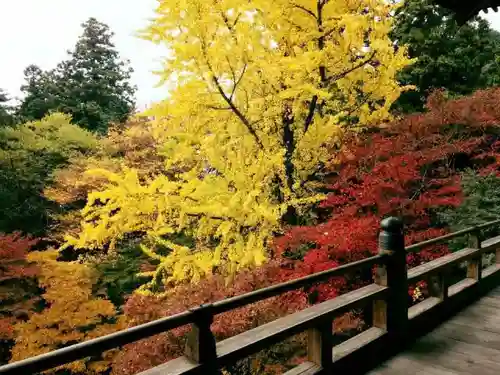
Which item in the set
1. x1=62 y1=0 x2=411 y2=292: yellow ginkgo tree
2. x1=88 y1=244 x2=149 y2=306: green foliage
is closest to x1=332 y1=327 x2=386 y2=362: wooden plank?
x1=62 y1=0 x2=411 y2=292: yellow ginkgo tree

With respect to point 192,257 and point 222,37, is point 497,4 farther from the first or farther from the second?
point 192,257

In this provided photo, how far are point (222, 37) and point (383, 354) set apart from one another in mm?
5881

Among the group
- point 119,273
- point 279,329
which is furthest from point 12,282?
point 279,329

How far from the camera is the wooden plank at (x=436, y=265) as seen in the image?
16.4ft

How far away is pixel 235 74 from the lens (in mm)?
7984

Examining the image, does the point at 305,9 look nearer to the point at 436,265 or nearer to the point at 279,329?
the point at 436,265

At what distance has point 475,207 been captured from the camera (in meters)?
9.04

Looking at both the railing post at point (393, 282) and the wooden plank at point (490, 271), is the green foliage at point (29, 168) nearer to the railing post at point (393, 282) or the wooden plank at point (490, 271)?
the wooden plank at point (490, 271)

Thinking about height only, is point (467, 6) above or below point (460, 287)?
above

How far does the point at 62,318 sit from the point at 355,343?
11.3 meters

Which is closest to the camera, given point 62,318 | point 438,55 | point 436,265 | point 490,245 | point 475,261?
point 436,265

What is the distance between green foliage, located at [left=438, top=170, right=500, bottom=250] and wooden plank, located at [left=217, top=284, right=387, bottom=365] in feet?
18.3

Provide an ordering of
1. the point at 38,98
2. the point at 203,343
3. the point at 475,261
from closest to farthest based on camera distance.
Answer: the point at 203,343
the point at 475,261
the point at 38,98

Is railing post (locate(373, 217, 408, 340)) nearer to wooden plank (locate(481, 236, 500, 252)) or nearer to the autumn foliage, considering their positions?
wooden plank (locate(481, 236, 500, 252))
